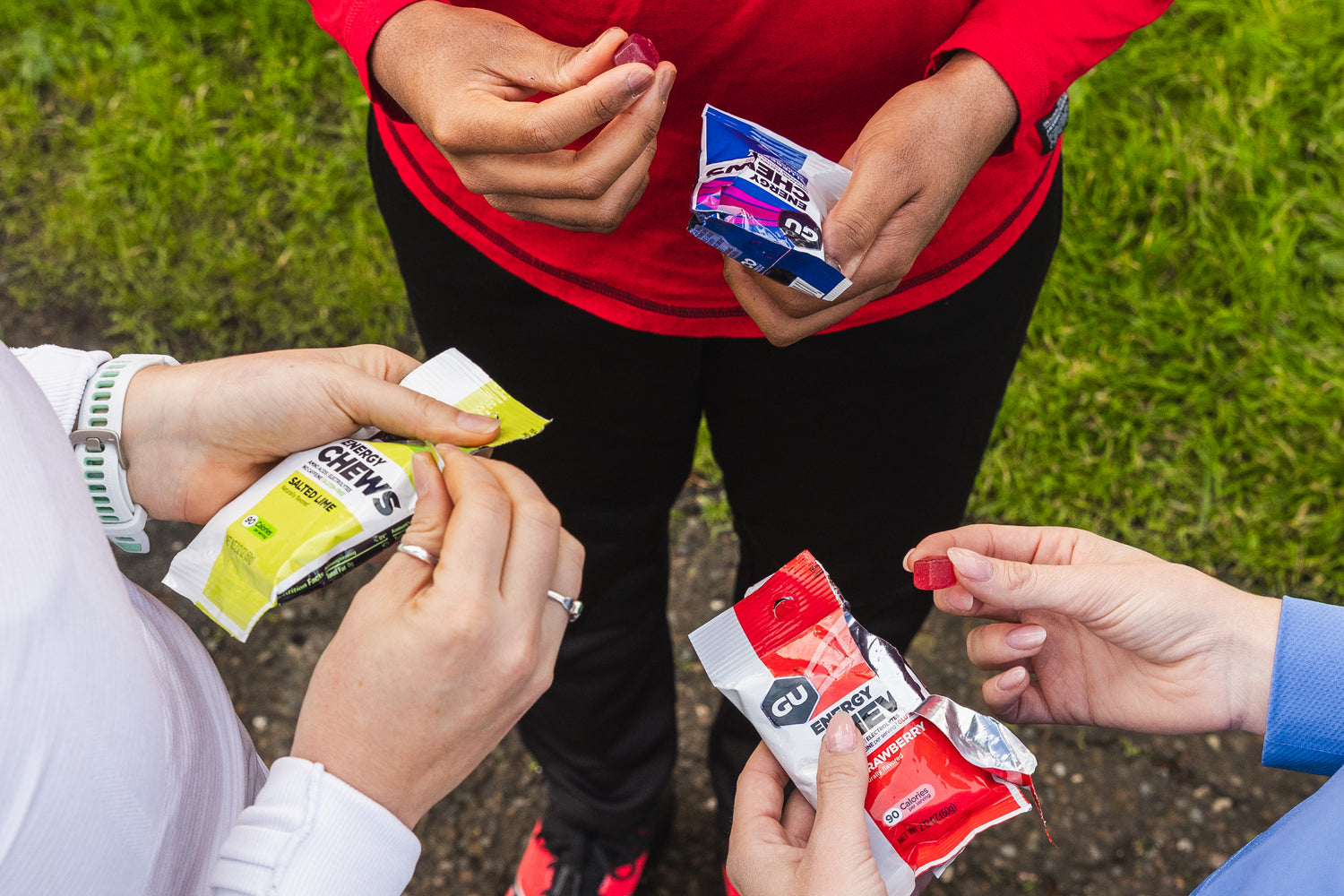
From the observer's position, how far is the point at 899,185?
0.99 meters

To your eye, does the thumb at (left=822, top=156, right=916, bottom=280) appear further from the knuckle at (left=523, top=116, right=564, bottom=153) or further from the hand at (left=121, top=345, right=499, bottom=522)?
the hand at (left=121, top=345, right=499, bottom=522)

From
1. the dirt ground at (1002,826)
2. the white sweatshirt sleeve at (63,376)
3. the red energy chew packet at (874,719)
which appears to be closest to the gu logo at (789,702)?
the red energy chew packet at (874,719)

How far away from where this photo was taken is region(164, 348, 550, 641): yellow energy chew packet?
985 mm

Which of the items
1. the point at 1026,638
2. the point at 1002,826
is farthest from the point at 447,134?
the point at 1002,826

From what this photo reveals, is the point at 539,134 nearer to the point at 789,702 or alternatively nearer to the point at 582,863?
the point at 789,702

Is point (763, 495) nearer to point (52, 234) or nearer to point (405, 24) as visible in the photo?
point (405, 24)

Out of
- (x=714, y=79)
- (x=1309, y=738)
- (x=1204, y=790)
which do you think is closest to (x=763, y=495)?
(x=714, y=79)

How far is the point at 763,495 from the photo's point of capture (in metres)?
1.35

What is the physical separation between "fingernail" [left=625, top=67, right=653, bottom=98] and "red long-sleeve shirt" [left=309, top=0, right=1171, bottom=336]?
9 cm

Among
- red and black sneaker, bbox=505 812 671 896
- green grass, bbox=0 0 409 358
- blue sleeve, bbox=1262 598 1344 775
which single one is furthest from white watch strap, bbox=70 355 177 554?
green grass, bbox=0 0 409 358

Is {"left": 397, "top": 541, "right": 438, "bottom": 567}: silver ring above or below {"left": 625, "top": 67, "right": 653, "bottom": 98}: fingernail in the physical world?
below

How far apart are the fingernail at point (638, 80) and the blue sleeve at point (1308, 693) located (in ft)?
2.81

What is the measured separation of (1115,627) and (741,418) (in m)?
0.52

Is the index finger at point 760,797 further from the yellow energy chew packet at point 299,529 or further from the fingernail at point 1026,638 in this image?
the yellow energy chew packet at point 299,529
